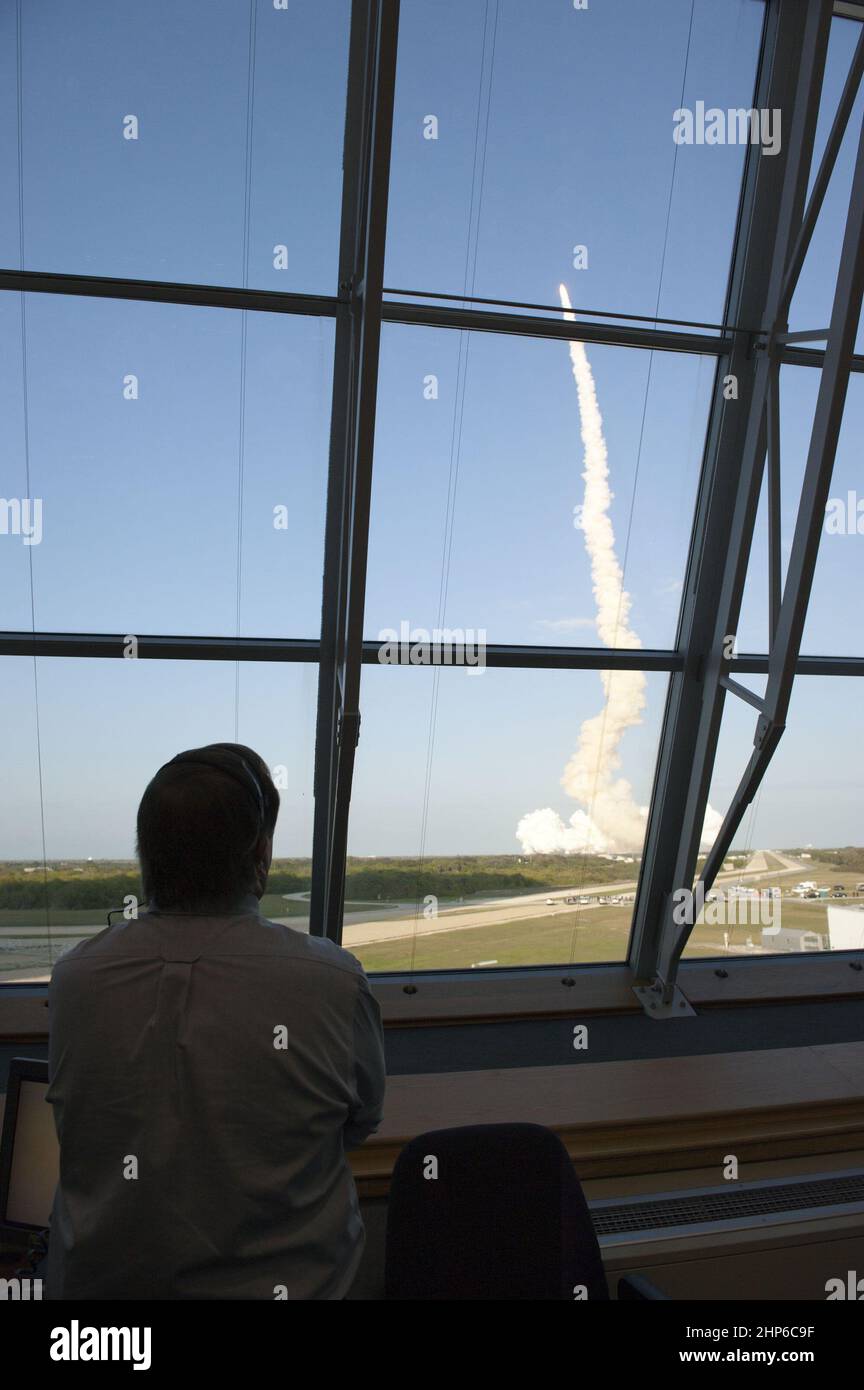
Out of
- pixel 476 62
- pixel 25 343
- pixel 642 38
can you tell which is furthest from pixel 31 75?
pixel 642 38

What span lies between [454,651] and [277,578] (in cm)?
83

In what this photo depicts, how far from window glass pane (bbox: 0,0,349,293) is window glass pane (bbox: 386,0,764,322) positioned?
1.17 ft

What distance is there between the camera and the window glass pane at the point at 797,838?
4.64m

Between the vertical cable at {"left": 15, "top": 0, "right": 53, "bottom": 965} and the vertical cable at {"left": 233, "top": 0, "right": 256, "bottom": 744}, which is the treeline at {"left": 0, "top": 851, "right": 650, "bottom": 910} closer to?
the vertical cable at {"left": 15, "top": 0, "right": 53, "bottom": 965}

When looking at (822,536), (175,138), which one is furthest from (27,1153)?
(822,536)

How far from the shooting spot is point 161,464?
3693mm

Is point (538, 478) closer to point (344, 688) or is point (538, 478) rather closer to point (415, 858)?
point (344, 688)

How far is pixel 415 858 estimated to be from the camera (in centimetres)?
430

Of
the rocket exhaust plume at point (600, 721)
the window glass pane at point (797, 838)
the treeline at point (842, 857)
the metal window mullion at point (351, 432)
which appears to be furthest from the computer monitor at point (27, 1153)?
the treeline at point (842, 857)

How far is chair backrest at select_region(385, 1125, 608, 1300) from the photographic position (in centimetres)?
189

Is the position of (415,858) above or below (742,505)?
below

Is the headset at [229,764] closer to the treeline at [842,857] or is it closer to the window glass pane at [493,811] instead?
the window glass pane at [493,811]

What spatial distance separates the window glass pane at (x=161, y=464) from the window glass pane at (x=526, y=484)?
13.8 inches
